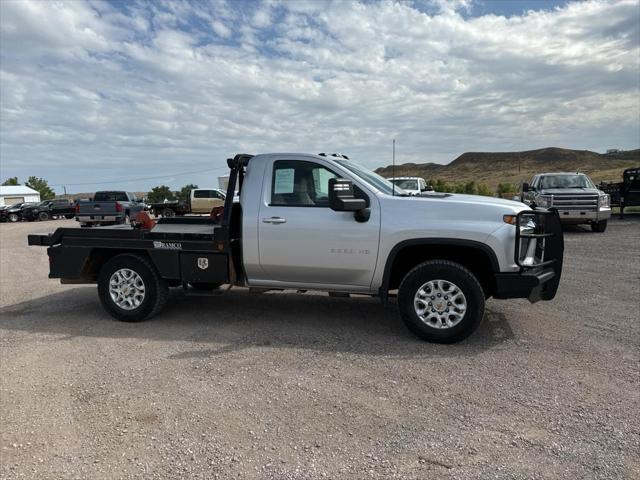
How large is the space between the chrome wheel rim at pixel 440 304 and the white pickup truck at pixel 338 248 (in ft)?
0.03

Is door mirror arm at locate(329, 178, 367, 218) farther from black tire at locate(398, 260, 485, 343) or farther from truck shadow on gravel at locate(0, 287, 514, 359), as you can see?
truck shadow on gravel at locate(0, 287, 514, 359)

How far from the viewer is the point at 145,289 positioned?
5922 millimetres

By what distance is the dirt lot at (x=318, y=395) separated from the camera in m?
2.97

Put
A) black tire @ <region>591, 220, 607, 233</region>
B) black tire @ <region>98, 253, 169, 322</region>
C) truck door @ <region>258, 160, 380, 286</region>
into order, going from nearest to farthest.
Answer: truck door @ <region>258, 160, 380, 286</region>
black tire @ <region>98, 253, 169, 322</region>
black tire @ <region>591, 220, 607, 233</region>

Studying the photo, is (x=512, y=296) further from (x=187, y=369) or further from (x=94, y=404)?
(x=94, y=404)

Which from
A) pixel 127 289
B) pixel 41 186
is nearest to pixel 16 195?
pixel 41 186

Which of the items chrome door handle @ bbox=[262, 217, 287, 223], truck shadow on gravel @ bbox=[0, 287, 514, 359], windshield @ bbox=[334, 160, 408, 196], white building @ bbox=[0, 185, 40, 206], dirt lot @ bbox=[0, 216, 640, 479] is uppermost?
white building @ bbox=[0, 185, 40, 206]

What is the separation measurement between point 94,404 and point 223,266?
2241 mm

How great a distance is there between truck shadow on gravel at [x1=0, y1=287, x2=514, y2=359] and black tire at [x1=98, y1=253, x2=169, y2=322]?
0.13 metres

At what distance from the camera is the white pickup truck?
16.0 feet

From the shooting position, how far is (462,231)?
192 inches

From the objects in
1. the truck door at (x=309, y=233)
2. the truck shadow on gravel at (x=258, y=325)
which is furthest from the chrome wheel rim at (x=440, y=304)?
the truck door at (x=309, y=233)

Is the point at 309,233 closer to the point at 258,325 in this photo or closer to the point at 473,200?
the point at 258,325

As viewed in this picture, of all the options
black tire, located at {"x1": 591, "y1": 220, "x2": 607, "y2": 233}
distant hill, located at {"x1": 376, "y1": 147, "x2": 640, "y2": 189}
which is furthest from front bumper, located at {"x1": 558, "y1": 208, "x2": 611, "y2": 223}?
distant hill, located at {"x1": 376, "y1": 147, "x2": 640, "y2": 189}
